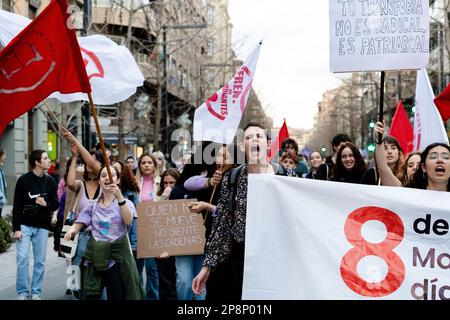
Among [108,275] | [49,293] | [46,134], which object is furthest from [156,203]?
[46,134]

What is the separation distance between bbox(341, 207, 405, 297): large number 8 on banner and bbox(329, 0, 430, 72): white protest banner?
1.68 metres

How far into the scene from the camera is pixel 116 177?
22.2 feet

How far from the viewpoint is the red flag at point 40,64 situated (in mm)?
5340

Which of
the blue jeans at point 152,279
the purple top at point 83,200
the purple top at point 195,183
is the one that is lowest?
the blue jeans at point 152,279

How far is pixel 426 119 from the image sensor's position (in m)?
8.17

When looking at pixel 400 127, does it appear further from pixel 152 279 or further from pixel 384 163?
pixel 384 163

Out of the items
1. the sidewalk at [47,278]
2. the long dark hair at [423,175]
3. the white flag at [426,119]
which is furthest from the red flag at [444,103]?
the sidewalk at [47,278]

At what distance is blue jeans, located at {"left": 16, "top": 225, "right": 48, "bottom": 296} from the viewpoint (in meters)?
8.05

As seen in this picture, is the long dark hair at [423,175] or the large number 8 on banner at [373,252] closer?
the large number 8 on banner at [373,252]

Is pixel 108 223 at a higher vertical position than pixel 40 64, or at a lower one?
lower

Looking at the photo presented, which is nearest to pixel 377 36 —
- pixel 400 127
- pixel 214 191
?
pixel 214 191

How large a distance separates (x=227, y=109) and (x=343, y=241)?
2.51m

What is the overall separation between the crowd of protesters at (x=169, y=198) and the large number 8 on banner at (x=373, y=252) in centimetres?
55

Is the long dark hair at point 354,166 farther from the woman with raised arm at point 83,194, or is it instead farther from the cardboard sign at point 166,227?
the woman with raised arm at point 83,194
